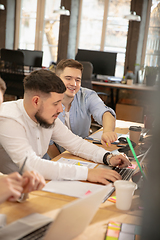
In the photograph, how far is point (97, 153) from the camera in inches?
66.0

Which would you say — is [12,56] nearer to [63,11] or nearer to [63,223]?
[63,11]

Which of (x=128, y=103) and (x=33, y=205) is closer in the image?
(x=33, y=205)

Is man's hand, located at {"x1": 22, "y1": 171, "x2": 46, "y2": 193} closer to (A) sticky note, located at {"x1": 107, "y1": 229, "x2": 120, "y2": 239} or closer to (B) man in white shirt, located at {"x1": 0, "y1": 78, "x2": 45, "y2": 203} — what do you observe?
(B) man in white shirt, located at {"x1": 0, "y1": 78, "x2": 45, "y2": 203}

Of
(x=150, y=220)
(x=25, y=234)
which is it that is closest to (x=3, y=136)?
(x=25, y=234)

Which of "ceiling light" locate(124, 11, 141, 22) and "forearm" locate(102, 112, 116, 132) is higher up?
"ceiling light" locate(124, 11, 141, 22)

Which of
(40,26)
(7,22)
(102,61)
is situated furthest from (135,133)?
(7,22)

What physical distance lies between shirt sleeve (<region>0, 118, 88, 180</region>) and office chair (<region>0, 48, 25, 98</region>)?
3.52 metres

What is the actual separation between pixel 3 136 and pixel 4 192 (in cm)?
60

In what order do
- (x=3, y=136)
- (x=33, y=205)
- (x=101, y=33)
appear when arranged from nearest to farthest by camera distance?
(x=33, y=205) → (x=3, y=136) → (x=101, y=33)

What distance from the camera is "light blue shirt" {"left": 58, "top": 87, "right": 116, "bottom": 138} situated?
2451 mm

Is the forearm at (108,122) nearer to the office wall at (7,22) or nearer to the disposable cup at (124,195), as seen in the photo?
the disposable cup at (124,195)

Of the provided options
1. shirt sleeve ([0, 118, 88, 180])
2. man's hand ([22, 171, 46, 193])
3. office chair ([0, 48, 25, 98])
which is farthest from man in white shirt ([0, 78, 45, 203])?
office chair ([0, 48, 25, 98])

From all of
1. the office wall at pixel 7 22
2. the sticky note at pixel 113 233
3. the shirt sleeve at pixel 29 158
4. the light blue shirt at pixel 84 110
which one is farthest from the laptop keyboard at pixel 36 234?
the office wall at pixel 7 22

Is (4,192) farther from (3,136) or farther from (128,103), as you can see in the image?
(128,103)
